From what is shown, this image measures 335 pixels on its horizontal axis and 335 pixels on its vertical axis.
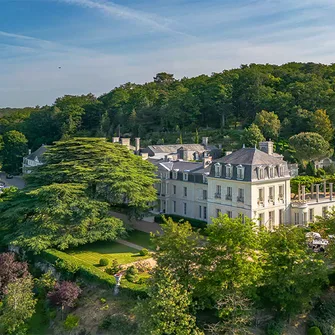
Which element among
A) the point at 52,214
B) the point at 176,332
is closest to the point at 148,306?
the point at 176,332

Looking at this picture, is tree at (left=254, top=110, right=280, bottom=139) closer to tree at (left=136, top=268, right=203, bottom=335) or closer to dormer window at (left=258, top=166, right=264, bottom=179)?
dormer window at (left=258, top=166, right=264, bottom=179)

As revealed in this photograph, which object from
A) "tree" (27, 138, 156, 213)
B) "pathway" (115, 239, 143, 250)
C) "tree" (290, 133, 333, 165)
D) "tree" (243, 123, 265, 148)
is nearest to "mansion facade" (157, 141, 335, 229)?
"tree" (27, 138, 156, 213)

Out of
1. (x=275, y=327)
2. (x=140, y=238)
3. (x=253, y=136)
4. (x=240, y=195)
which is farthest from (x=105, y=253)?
(x=253, y=136)

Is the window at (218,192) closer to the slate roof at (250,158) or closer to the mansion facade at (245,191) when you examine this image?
the mansion facade at (245,191)

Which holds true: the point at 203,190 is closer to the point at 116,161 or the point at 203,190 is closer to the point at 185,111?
the point at 116,161

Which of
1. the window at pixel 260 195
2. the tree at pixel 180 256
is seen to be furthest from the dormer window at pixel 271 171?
the tree at pixel 180 256

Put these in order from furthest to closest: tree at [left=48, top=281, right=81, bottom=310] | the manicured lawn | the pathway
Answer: the pathway
the manicured lawn
tree at [left=48, top=281, right=81, bottom=310]

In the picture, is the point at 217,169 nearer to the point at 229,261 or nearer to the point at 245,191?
the point at 245,191
